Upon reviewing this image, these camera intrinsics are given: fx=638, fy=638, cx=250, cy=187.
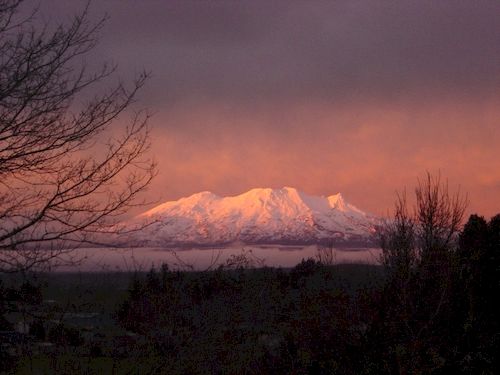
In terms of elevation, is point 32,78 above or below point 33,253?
A: above

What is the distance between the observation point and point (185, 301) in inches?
436

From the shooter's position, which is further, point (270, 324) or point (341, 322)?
point (270, 324)

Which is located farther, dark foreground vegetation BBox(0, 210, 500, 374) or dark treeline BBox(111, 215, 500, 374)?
dark treeline BBox(111, 215, 500, 374)

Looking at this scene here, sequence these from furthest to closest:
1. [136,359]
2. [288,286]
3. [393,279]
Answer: [288,286]
[393,279]
[136,359]

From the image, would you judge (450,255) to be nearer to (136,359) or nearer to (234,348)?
(234,348)

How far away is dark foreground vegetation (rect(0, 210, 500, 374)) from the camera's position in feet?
33.3

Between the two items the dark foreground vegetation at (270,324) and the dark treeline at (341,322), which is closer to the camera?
the dark foreground vegetation at (270,324)

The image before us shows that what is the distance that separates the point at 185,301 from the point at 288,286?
9.08 m

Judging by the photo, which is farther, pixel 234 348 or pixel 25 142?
pixel 234 348

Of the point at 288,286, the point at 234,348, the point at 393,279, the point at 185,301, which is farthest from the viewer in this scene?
the point at 288,286

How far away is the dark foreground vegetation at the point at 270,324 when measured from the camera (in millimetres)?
10148

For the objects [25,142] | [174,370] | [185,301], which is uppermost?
[25,142]

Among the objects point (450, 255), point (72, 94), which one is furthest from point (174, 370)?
point (450, 255)

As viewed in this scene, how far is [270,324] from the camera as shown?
48.9ft
